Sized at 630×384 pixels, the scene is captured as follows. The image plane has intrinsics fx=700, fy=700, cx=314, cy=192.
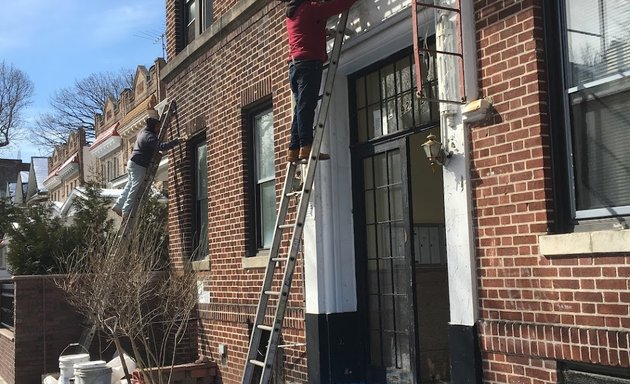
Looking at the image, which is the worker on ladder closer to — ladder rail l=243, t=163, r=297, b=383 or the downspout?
ladder rail l=243, t=163, r=297, b=383

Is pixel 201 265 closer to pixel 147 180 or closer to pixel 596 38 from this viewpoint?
pixel 147 180

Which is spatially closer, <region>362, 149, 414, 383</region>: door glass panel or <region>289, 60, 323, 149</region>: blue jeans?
<region>289, 60, 323, 149</region>: blue jeans

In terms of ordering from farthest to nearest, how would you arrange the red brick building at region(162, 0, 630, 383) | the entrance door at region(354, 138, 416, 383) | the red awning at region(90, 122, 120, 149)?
the red awning at region(90, 122, 120, 149), the entrance door at region(354, 138, 416, 383), the red brick building at region(162, 0, 630, 383)

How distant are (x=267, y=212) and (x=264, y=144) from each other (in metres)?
0.84

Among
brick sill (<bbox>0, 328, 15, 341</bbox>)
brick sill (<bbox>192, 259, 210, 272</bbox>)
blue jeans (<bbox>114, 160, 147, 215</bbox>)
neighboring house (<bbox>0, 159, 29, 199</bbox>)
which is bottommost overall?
brick sill (<bbox>0, 328, 15, 341</bbox>)

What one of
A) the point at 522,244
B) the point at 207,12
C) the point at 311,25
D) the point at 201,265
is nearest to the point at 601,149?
the point at 522,244

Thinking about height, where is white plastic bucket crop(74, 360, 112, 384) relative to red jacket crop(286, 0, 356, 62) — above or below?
below

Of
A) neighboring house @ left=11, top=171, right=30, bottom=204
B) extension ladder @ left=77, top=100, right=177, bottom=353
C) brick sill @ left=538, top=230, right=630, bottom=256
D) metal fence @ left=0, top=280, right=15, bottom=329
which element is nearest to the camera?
brick sill @ left=538, top=230, right=630, bottom=256

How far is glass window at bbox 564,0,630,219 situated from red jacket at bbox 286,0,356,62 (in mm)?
2204

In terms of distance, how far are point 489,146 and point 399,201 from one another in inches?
67.8

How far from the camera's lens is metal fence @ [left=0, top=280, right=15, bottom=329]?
12.3m

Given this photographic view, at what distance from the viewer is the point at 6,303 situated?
1302cm

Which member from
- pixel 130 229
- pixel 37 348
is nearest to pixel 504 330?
pixel 130 229

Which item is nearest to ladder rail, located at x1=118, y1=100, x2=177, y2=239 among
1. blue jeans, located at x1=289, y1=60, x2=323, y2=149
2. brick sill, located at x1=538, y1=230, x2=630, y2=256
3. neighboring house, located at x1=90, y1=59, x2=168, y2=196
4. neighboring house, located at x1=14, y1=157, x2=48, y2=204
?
blue jeans, located at x1=289, y1=60, x2=323, y2=149
